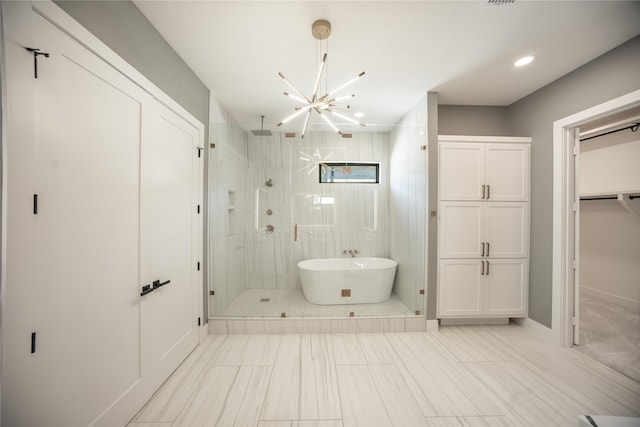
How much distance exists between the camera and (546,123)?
263cm

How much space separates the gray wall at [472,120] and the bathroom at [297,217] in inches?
18.3

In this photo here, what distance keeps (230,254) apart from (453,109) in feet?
11.8

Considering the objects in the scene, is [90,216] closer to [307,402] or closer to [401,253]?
[307,402]

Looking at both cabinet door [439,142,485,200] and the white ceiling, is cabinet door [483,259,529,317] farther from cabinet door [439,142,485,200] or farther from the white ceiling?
the white ceiling

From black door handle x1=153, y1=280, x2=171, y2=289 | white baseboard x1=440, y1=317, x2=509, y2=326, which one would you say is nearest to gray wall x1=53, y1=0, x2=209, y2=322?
black door handle x1=153, y1=280, x2=171, y2=289

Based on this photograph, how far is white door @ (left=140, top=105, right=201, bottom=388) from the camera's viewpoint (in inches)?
68.2

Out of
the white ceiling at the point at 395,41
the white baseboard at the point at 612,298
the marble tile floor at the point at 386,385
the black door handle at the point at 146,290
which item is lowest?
the marble tile floor at the point at 386,385

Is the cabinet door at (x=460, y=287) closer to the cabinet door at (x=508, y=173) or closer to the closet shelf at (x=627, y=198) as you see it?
the cabinet door at (x=508, y=173)

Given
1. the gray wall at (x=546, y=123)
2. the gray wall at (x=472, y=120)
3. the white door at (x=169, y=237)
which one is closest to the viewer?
the white door at (x=169, y=237)

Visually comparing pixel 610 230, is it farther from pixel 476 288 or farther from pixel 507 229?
pixel 476 288

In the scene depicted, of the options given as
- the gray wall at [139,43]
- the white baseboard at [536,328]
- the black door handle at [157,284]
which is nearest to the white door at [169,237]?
the black door handle at [157,284]

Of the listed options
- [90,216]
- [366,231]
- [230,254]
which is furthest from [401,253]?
[90,216]

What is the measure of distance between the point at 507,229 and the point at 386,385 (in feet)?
7.62

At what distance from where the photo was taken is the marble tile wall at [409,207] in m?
2.86
